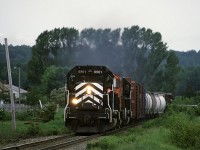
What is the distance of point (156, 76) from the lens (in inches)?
3051

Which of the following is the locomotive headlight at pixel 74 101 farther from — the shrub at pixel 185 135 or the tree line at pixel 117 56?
the tree line at pixel 117 56

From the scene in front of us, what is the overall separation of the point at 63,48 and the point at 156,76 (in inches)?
705

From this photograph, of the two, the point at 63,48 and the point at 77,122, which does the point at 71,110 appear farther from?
the point at 63,48

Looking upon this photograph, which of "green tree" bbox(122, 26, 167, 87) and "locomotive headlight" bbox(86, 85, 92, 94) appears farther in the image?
"green tree" bbox(122, 26, 167, 87)

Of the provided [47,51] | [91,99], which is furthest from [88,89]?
[47,51]

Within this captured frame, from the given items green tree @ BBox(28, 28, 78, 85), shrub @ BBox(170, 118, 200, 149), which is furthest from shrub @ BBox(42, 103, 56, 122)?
green tree @ BBox(28, 28, 78, 85)

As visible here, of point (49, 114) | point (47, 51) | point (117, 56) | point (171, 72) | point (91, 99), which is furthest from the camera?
point (47, 51)

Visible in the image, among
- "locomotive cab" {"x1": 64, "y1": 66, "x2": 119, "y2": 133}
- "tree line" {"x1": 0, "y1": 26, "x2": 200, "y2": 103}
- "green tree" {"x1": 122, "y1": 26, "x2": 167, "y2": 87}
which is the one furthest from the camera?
"green tree" {"x1": 122, "y1": 26, "x2": 167, "y2": 87}

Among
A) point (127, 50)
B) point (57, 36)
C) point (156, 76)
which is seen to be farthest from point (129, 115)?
point (57, 36)

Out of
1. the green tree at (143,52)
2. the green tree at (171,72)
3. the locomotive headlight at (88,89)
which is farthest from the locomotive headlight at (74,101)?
the green tree at (171,72)

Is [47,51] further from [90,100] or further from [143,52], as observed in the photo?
[90,100]

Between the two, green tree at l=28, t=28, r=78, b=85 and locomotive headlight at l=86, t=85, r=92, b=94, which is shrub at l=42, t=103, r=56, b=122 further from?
green tree at l=28, t=28, r=78, b=85

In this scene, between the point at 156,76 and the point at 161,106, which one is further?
the point at 156,76

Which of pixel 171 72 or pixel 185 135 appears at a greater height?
pixel 171 72
